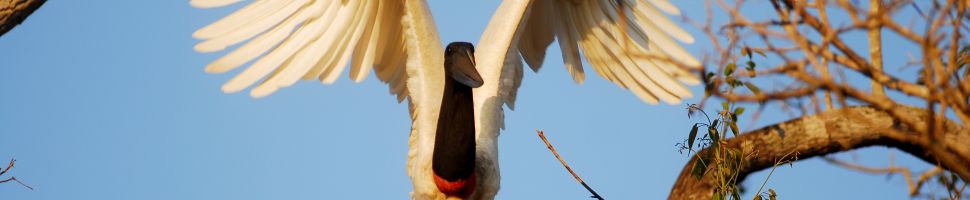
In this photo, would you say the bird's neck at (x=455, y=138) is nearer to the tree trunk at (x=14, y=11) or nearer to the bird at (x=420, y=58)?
the bird at (x=420, y=58)

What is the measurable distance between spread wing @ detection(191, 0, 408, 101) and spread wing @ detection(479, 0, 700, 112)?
72 cm

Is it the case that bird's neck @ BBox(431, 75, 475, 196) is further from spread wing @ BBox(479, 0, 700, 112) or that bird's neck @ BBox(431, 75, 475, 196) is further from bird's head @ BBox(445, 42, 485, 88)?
spread wing @ BBox(479, 0, 700, 112)

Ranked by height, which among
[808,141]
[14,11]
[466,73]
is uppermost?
[14,11]

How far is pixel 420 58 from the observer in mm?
5250

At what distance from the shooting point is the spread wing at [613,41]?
235 inches

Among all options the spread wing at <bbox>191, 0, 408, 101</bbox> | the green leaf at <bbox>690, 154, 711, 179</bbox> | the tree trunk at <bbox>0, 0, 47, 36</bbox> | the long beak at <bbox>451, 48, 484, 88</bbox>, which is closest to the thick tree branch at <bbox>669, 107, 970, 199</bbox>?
the green leaf at <bbox>690, 154, 711, 179</bbox>

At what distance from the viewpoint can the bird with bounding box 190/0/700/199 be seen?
502 centimetres

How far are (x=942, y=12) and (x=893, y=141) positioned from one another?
2.71 m

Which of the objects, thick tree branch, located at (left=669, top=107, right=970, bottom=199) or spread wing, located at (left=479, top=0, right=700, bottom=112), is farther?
spread wing, located at (left=479, top=0, right=700, bottom=112)

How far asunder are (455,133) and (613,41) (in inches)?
56.0

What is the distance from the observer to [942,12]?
97.4 inches

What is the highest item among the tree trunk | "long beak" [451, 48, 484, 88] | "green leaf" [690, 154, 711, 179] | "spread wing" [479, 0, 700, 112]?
"spread wing" [479, 0, 700, 112]

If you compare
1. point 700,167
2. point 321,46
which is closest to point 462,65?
point 321,46

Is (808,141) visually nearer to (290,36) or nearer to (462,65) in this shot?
(462,65)
